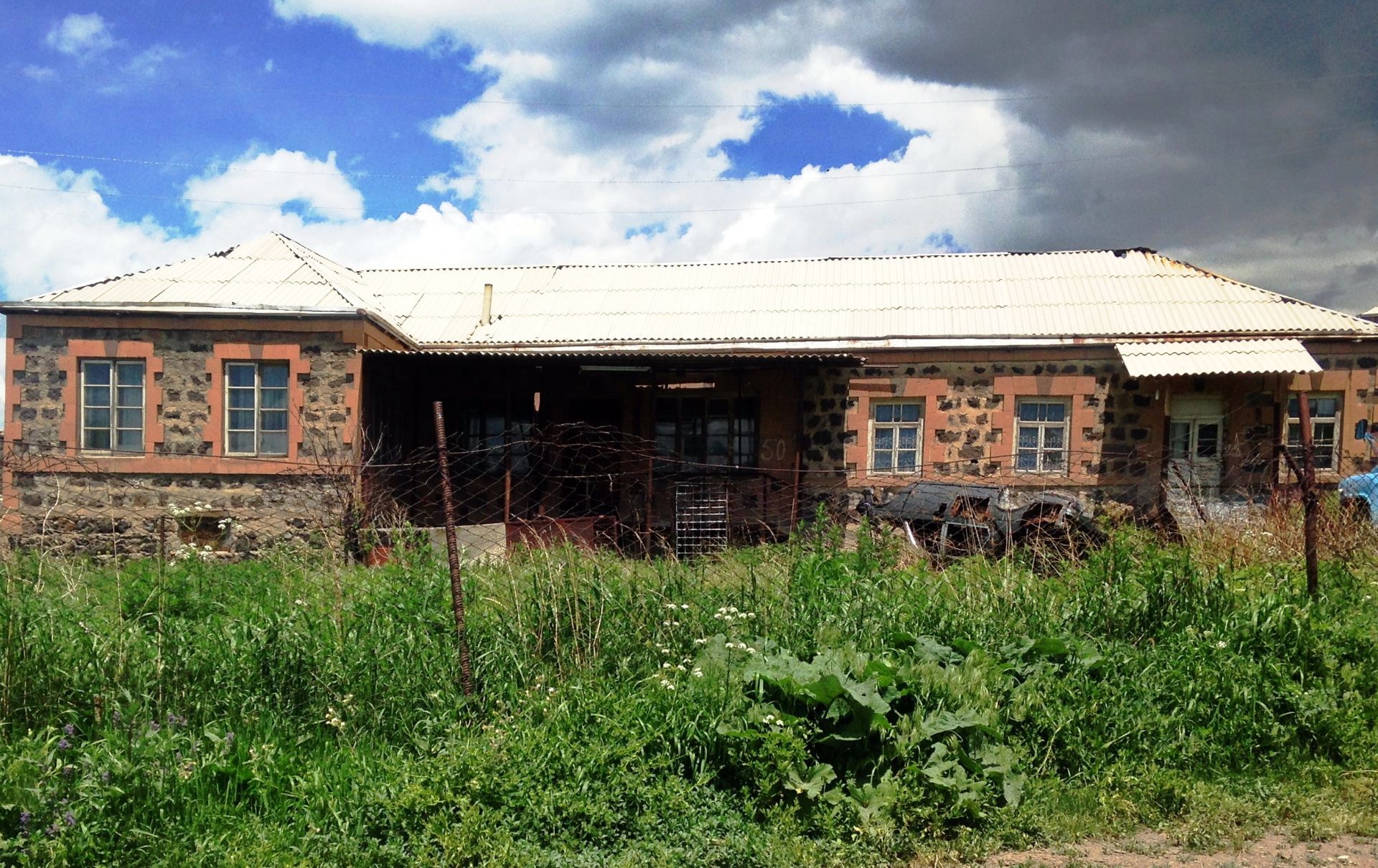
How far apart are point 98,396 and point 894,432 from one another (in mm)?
11496

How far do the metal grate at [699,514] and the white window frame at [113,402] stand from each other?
7.45 meters

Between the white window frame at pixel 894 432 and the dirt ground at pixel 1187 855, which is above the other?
the white window frame at pixel 894 432

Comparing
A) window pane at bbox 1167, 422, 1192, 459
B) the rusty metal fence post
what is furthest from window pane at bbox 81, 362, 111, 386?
window pane at bbox 1167, 422, 1192, 459

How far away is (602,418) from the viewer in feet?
48.0

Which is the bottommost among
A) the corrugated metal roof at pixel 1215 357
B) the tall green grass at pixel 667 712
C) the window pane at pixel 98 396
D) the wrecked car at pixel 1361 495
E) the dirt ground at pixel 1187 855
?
the dirt ground at pixel 1187 855

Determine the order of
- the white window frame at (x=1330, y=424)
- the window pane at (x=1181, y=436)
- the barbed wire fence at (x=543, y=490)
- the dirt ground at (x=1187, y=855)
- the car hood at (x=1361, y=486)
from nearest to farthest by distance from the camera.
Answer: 1. the dirt ground at (x=1187, y=855)
2. the car hood at (x=1361, y=486)
3. the barbed wire fence at (x=543, y=490)
4. the white window frame at (x=1330, y=424)
5. the window pane at (x=1181, y=436)

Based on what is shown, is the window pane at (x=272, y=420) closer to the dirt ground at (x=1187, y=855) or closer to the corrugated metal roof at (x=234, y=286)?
the corrugated metal roof at (x=234, y=286)

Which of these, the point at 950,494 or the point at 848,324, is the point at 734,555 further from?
the point at 848,324

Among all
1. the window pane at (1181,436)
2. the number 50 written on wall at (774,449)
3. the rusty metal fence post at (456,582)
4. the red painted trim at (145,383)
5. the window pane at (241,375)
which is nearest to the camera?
the rusty metal fence post at (456,582)

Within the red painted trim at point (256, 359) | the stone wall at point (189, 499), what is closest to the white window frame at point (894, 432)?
the stone wall at point (189, 499)

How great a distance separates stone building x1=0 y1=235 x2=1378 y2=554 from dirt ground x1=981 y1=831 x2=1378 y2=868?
7919mm

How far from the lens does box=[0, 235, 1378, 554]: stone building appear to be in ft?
40.6

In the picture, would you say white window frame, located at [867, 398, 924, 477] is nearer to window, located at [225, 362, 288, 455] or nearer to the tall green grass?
the tall green grass

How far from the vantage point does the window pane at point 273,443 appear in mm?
12586
